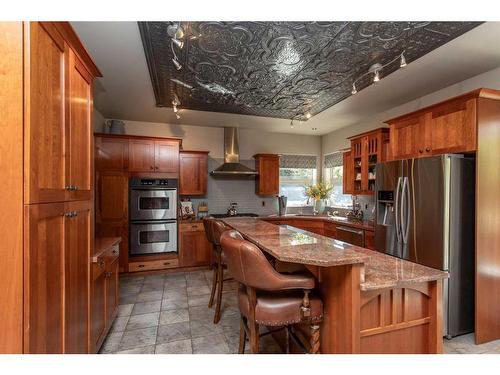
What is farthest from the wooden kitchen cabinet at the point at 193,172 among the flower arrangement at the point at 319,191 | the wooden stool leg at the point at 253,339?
the wooden stool leg at the point at 253,339

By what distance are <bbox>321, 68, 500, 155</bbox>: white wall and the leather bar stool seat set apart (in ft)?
10.1

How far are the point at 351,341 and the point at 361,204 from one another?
3625 mm

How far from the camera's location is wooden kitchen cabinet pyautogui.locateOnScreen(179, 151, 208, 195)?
4621 millimetres

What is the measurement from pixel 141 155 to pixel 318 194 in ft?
12.4

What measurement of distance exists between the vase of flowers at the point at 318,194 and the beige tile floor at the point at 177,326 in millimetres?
2862

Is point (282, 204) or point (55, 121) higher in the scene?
point (55, 121)

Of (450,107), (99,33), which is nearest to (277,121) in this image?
(450,107)

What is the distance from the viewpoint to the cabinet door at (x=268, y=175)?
5.17 meters

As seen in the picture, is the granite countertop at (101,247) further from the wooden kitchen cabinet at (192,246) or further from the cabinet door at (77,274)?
the wooden kitchen cabinet at (192,246)

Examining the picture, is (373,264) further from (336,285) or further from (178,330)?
(178,330)

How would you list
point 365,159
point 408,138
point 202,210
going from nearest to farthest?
1. point 408,138
2. point 365,159
3. point 202,210

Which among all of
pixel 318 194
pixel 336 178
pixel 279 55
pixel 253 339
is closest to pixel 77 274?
pixel 253 339

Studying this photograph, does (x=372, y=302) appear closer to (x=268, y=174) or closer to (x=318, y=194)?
(x=268, y=174)

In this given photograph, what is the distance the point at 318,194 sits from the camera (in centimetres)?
539
